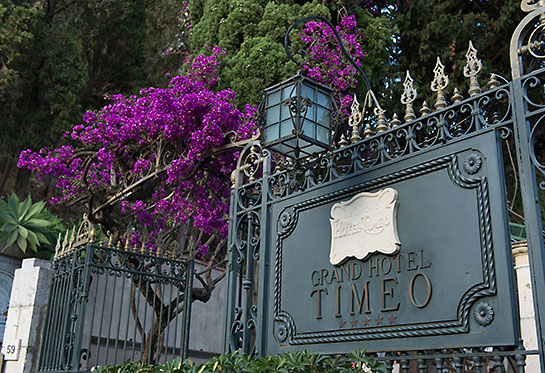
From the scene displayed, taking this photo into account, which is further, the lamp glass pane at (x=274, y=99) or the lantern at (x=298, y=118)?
the lamp glass pane at (x=274, y=99)

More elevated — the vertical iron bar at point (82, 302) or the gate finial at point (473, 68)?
the gate finial at point (473, 68)

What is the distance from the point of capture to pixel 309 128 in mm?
4922

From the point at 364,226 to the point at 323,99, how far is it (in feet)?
4.33

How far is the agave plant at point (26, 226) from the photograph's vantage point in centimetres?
1059

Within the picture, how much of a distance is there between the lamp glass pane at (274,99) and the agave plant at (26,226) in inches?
281

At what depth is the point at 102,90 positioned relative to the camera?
53.5ft

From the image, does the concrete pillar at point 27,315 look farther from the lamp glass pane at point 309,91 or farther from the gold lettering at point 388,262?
the gold lettering at point 388,262

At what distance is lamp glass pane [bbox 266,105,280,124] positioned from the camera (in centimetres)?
512

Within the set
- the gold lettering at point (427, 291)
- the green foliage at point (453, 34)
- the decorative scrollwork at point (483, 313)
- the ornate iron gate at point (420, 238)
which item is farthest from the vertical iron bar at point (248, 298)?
the green foliage at point (453, 34)

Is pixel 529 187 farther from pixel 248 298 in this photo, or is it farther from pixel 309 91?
pixel 248 298

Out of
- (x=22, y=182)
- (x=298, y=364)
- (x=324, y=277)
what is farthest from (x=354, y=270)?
(x=22, y=182)

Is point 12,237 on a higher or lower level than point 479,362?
higher

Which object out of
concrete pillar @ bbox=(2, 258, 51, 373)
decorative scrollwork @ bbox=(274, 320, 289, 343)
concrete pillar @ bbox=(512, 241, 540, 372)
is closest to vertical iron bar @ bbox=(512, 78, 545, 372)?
decorative scrollwork @ bbox=(274, 320, 289, 343)

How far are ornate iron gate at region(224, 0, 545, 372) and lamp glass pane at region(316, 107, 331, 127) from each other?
0.85ft
